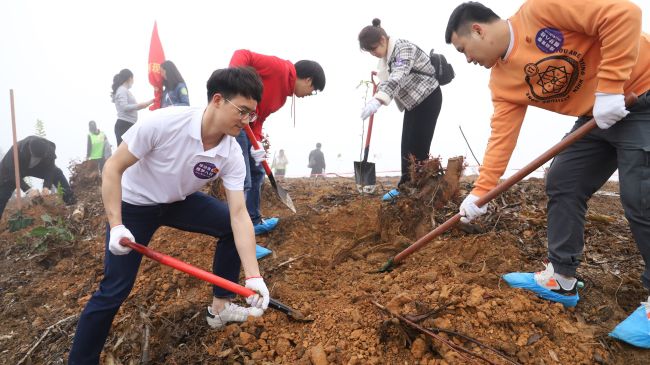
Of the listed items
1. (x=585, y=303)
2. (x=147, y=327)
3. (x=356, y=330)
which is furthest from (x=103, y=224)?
(x=585, y=303)

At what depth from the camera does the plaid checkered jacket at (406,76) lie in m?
3.55

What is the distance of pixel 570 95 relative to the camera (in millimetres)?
1997

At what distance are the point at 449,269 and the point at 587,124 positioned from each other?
3.69ft

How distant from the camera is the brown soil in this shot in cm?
193

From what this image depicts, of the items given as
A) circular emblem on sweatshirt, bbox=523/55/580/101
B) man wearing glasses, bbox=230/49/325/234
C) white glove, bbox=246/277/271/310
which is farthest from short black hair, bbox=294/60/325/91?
white glove, bbox=246/277/271/310

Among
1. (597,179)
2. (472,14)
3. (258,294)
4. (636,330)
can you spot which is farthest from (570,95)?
(258,294)

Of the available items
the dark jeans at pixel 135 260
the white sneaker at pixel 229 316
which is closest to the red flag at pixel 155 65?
the dark jeans at pixel 135 260

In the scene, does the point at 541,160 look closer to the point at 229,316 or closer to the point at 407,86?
the point at 407,86

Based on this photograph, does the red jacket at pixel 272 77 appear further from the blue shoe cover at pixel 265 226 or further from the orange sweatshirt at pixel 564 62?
the orange sweatshirt at pixel 564 62

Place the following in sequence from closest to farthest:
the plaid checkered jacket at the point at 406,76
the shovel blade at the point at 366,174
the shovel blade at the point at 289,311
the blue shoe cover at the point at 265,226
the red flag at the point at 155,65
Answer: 1. the shovel blade at the point at 289,311
2. the plaid checkered jacket at the point at 406,76
3. the blue shoe cover at the point at 265,226
4. the shovel blade at the point at 366,174
5. the red flag at the point at 155,65

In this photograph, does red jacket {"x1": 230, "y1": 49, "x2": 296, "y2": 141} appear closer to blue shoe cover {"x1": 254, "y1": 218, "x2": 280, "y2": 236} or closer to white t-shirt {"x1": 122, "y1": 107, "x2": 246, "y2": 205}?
blue shoe cover {"x1": 254, "y1": 218, "x2": 280, "y2": 236}

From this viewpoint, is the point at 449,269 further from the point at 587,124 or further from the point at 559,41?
the point at 559,41

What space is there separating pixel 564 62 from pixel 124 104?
20.7 ft

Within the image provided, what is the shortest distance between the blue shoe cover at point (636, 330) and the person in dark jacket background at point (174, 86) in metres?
4.74
